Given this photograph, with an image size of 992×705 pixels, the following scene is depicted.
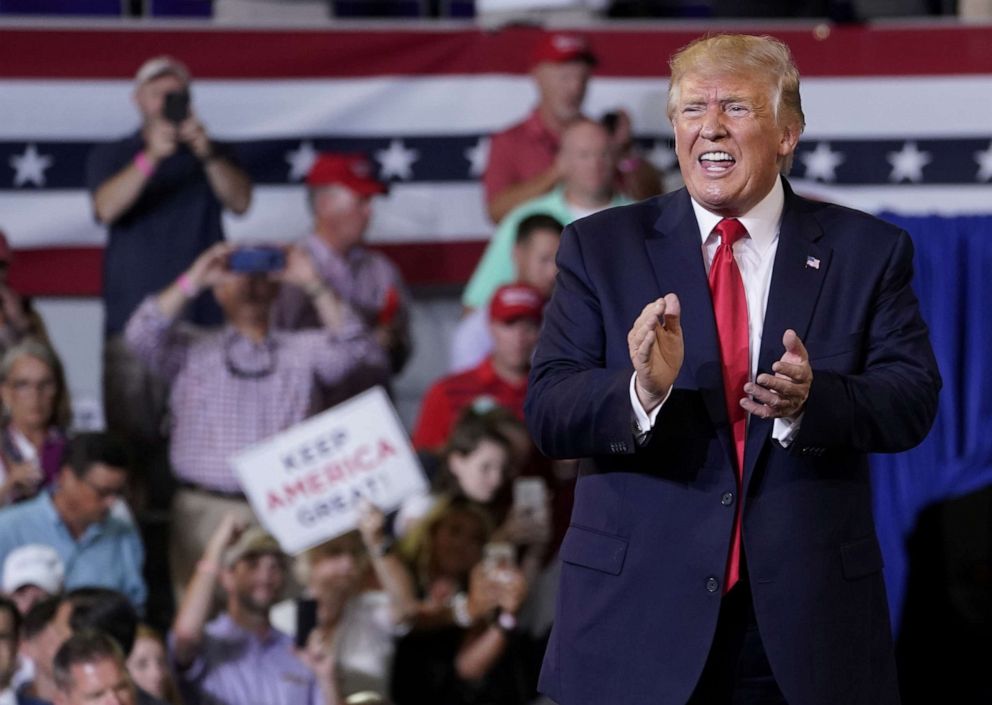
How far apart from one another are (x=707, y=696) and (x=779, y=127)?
66 cm

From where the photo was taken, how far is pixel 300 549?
4.54m

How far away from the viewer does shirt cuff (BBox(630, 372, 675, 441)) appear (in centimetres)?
179

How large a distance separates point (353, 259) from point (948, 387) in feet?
5.61

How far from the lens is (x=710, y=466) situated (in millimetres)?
1876

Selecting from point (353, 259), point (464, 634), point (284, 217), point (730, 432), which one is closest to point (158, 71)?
point (284, 217)

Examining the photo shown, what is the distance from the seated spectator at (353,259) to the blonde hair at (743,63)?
2854 mm

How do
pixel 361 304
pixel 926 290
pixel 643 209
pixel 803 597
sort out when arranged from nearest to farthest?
pixel 803 597, pixel 643 209, pixel 926 290, pixel 361 304

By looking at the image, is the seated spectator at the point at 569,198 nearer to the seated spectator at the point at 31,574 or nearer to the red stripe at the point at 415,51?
the red stripe at the point at 415,51

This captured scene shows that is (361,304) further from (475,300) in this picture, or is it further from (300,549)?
(300,549)

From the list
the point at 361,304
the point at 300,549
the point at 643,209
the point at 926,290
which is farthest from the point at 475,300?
the point at 643,209

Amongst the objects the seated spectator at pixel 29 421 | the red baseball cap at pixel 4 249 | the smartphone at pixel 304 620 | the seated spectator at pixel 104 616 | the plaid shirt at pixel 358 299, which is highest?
the red baseball cap at pixel 4 249

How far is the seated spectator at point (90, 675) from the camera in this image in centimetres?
407

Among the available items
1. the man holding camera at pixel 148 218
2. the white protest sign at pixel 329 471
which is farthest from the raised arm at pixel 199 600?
the man holding camera at pixel 148 218

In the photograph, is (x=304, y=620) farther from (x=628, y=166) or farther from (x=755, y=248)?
(x=755, y=248)
